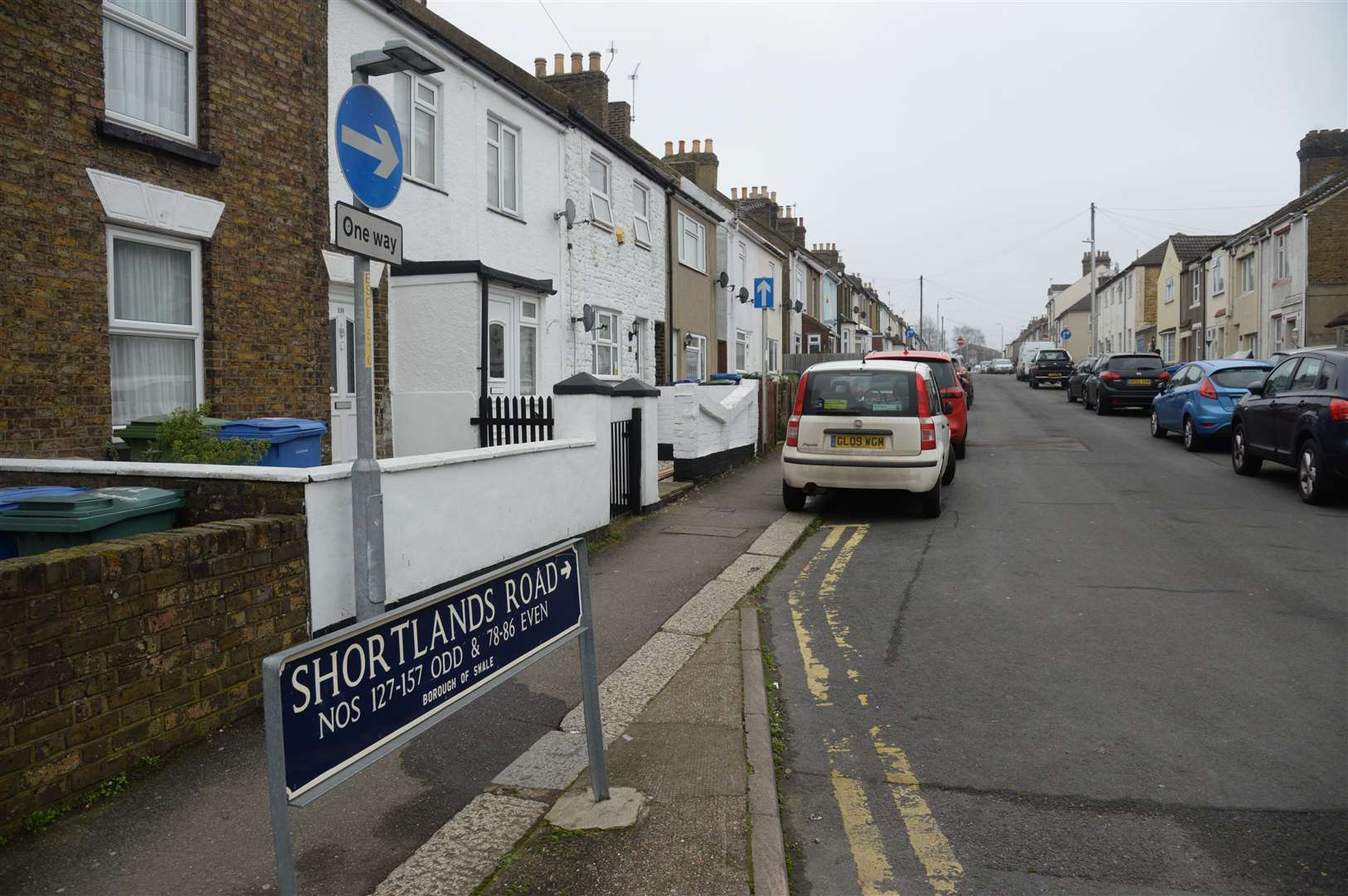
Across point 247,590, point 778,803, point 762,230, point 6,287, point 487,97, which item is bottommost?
point 778,803

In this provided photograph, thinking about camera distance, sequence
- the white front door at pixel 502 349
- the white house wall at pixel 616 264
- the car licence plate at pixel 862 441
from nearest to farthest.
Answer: the car licence plate at pixel 862 441 < the white front door at pixel 502 349 < the white house wall at pixel 616 264

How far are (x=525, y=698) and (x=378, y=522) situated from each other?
1261 millimetres

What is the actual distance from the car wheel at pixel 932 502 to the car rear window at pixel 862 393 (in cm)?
89

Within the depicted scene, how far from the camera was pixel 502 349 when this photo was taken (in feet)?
43.7

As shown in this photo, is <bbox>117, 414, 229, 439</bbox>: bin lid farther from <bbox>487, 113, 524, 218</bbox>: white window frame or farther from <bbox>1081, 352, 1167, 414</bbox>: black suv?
<bbox>1081, 352, 1167, 414</bbox>: black suv

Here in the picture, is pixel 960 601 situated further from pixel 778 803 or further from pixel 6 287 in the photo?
pixel 6 287

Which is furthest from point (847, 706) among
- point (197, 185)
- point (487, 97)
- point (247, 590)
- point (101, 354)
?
point (487, 97)

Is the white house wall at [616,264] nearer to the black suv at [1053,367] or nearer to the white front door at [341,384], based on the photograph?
the white front door at [341,384]

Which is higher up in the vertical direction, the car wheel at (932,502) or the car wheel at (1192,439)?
the car wheel at (1192,439)

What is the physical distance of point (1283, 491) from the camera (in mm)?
12203

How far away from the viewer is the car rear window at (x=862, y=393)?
10578 mm

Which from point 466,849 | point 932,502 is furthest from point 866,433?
point 466,849

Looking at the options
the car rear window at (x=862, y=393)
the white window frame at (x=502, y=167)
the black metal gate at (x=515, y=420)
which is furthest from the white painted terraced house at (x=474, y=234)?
the car rear window at (x=862, y=393)

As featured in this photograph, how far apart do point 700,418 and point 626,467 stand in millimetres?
2774
